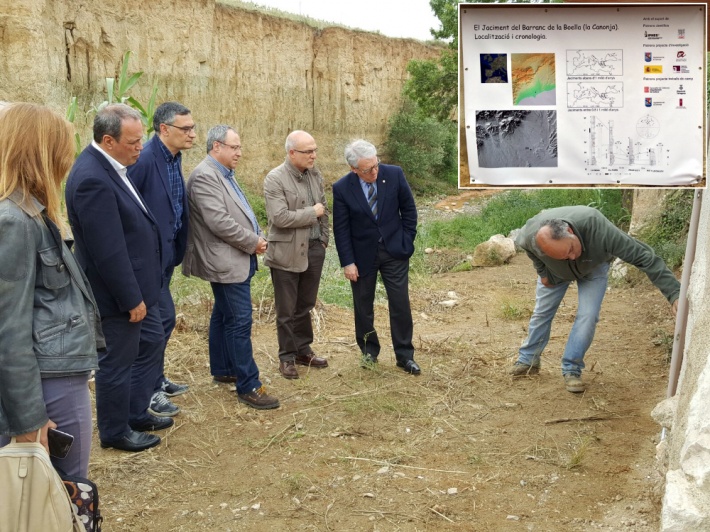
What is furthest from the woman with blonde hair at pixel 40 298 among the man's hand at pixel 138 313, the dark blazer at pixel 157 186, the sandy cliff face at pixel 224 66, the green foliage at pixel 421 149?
the green foliage at pixel 421 149

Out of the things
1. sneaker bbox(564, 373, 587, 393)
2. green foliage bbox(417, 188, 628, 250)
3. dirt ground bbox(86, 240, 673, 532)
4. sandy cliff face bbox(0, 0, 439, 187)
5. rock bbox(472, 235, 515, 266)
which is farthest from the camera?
sandy cliff face bbox(0, 0, 439, 187)

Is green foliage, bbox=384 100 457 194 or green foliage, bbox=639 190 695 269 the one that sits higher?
green foliage, bbox=384 100 457 194

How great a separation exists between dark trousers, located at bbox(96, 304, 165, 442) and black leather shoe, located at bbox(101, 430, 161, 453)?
1.8 inches

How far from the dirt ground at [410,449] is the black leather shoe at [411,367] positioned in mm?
72

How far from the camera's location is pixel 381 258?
19.4ft

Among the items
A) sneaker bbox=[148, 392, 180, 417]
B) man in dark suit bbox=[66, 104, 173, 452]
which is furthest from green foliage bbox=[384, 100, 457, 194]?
man in dark suit bbox=[66, 104, 173, 452]

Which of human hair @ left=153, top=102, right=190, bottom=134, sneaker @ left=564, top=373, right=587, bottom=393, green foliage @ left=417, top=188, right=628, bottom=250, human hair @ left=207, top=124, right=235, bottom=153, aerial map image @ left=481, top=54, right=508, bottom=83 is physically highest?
aerial map image @ left=481, top=54, right=508, bottom=83

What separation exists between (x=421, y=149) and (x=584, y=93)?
2282 cm

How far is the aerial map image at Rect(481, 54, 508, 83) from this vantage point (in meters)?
3.70

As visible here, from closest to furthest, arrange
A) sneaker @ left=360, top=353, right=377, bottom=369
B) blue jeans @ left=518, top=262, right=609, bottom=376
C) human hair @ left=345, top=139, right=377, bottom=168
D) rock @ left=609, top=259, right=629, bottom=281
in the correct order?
blue jeans @ left=518, top=262, right=609, bottom=376 → human hair @ left=345, top=139, right=377, bottom=168 → sneaker @ left=360, top=353, right=377, bottom=369 → rock @ left=609, top=259, right=629, bottom=281

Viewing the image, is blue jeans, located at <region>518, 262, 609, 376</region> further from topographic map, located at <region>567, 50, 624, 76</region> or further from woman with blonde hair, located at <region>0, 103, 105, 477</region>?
woman with blonde hair, located at <region>0, 103, 105, 477</region>

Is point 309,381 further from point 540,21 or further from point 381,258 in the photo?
point 540,21

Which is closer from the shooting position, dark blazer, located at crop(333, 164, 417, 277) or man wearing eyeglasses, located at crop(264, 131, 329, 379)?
man wearing eyeglasses, located at crop(264, 131, 329, 379)

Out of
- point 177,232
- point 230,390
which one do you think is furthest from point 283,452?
point 177,232
